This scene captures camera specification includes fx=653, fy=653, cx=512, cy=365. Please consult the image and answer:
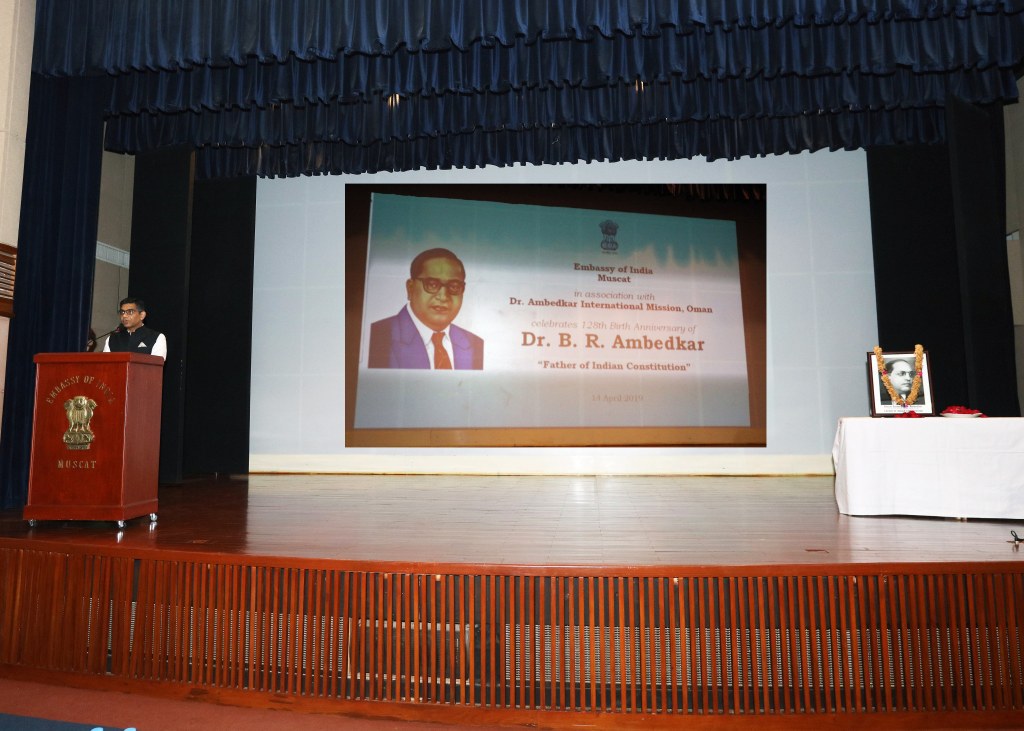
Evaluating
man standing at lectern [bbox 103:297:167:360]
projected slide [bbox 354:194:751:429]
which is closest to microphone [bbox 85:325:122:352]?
man standing at lectern [bbox 103:297:167:360]

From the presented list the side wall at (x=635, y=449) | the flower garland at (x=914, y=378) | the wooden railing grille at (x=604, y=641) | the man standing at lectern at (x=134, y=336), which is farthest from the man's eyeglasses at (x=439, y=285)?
the wooden railing grille at (x=604, y=641)

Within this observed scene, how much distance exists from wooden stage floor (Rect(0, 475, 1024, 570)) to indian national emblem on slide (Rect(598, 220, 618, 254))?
2.30m

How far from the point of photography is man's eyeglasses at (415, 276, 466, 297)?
584cm

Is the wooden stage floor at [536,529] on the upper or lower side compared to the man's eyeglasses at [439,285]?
lower

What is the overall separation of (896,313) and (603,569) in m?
4.94

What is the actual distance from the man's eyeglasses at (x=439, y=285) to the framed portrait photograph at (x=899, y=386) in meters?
3.39

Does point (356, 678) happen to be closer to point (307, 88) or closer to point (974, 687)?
point (974, 687)

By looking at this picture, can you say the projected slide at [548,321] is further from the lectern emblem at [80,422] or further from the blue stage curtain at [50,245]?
the lectern emblem at [80,422]

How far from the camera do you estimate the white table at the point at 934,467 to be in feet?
10.3

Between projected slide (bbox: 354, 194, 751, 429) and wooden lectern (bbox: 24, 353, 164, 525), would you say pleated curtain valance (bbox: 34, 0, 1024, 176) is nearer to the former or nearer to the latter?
projected slide (bbox: 354, 194, 751, 429)

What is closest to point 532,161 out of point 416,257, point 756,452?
point 416,257

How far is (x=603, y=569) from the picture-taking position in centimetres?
179

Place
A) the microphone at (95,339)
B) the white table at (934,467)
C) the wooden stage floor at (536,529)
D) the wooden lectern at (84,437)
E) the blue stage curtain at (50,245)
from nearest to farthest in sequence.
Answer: the wooden stage floor at (536,529) → the wooden lectern at (84,437) → the microphone at (95,339) → the white table at (934,467) → the blue stage curtain at (50,245)

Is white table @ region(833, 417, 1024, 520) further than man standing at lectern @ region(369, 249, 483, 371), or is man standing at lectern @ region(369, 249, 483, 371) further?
man standing at lectern @ region(369, 249, 483, 371)
